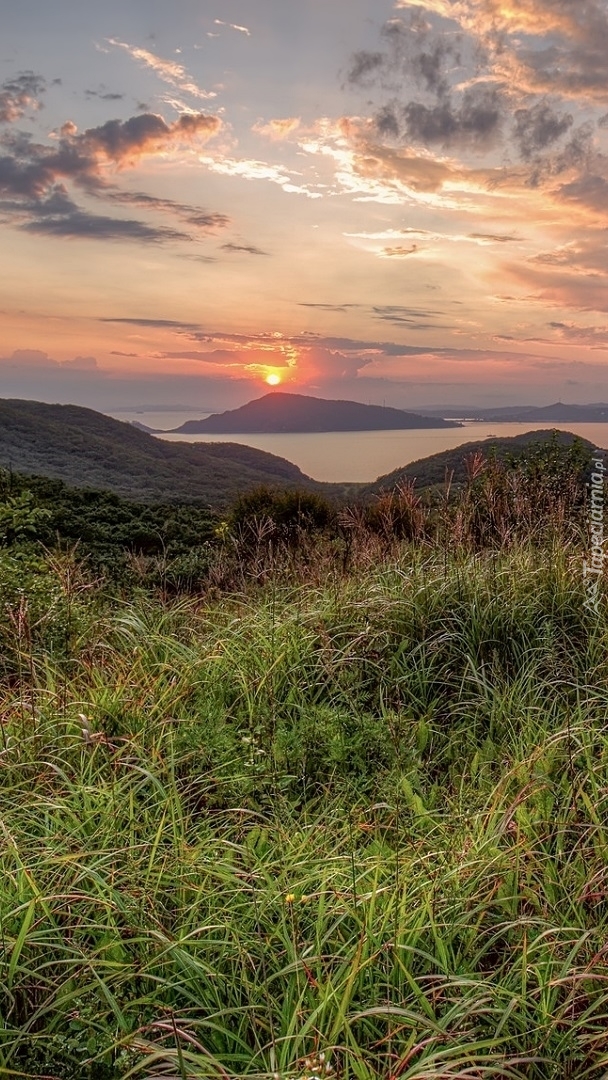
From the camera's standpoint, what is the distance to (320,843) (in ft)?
10.2

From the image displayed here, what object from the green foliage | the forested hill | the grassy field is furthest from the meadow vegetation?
the forested hill

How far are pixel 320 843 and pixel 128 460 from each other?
60.9 metres

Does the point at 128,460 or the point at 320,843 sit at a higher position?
the point at 128,460

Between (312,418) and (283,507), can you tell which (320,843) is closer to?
(283,507)

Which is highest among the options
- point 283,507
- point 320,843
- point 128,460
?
point 128,460

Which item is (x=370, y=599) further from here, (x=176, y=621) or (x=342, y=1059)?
(x=342, y=1059)

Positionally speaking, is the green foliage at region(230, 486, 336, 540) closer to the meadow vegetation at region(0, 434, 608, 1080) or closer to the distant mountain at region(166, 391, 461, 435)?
the meadow vegetation at region(0, 434, 608, 1080)

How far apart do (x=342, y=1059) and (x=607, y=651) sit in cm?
348

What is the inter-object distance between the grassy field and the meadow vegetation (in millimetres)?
18

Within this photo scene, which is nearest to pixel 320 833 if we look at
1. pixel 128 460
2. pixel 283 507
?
pixel 283 507

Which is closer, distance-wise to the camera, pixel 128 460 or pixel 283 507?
pixel 283 507

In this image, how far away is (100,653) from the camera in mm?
5461

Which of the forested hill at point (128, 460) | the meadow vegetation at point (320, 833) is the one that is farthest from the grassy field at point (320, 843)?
the forested hill at point (128, 460)

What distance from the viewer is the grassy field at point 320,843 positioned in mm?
2098
